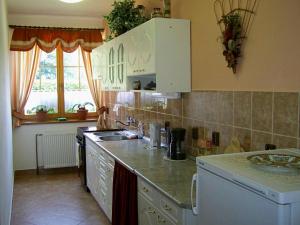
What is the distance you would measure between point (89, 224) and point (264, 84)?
8.74ft

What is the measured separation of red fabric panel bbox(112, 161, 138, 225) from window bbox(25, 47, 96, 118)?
3320 mm

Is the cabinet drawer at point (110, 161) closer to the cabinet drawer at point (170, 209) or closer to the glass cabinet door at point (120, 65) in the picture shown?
the glass cabinet door at point (120, 65)

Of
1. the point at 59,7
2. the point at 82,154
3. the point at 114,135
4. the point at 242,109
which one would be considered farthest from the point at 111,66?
the point at 242,109

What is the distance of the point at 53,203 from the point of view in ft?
15.6

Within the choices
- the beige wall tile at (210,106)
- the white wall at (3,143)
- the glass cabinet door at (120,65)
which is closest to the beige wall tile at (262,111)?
the beige wall tile at (210,106)

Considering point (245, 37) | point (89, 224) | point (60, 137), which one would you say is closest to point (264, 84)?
point (245, 37)

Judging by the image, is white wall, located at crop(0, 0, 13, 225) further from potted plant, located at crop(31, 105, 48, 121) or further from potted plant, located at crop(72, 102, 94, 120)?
potted plant, located at crop(72, 102, 94, 120)

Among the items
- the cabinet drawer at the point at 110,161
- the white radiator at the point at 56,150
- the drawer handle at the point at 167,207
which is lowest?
the white radiator at the point at 56,150

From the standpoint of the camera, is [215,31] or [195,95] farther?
[195,95]

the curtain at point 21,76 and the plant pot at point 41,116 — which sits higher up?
the curtain at point 21,76

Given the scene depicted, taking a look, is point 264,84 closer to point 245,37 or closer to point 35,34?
point 245,37

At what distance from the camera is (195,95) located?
10.4 feet

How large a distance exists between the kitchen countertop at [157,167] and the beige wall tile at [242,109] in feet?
1.80

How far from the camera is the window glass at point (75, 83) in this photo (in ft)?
20.9
